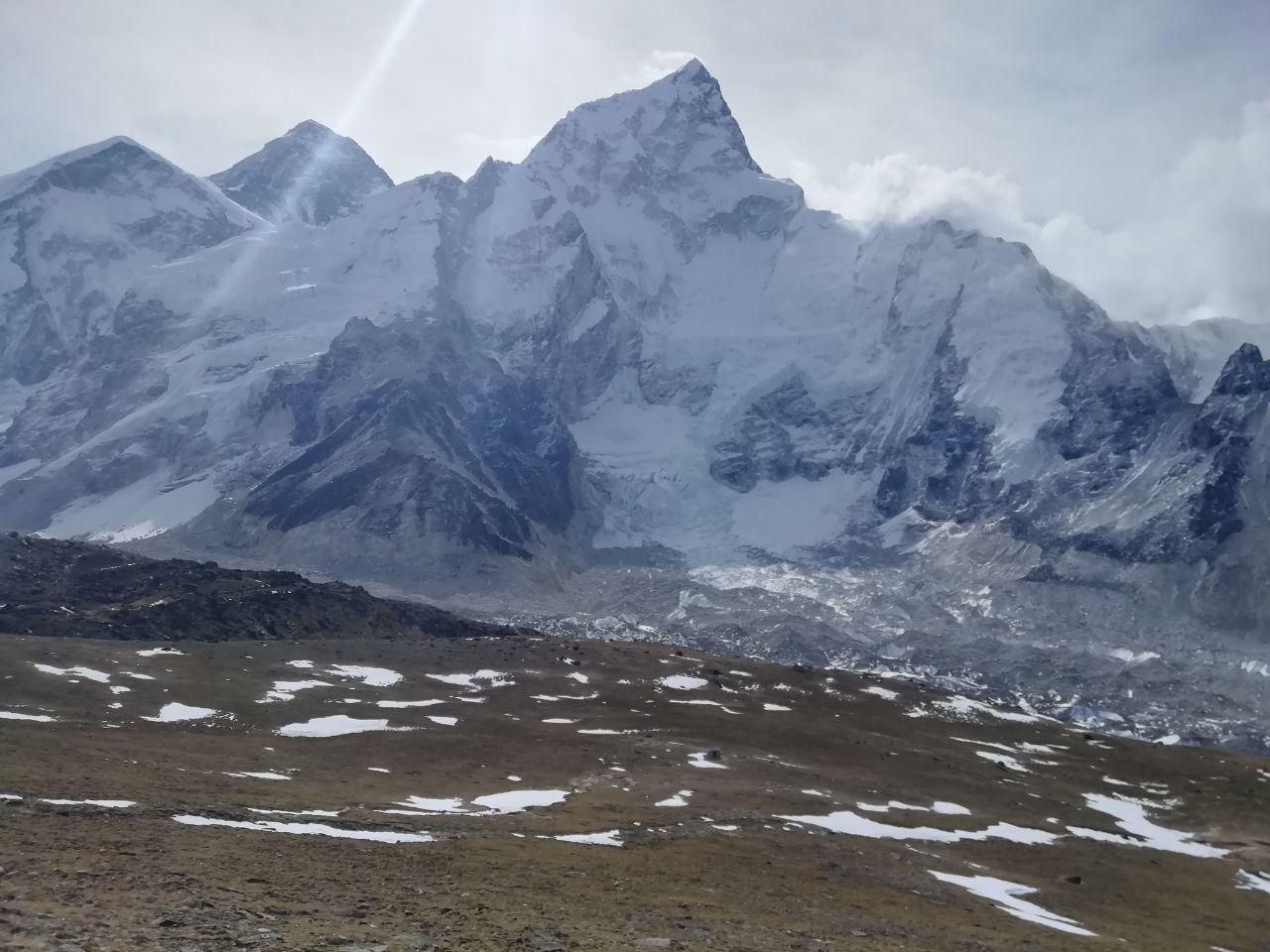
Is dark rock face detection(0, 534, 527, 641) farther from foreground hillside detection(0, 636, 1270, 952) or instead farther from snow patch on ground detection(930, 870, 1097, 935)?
snow patch on ground detection(930, 870, 1097, 935)

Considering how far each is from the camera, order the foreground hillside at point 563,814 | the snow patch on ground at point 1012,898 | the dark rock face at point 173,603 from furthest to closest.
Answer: the dark rock face at point 173,603, the snow patch on ground at point 1012,898, the foreground hillside at point 563,814

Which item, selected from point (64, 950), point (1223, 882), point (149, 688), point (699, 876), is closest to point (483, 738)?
point (149, 688)

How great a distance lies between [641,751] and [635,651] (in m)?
54.9

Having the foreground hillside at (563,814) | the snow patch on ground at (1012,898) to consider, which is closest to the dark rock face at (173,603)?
the foreground hillside at (563,814)

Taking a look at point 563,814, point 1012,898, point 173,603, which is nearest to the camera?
point 1012,898

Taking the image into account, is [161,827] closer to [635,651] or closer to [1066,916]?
[1066,916]

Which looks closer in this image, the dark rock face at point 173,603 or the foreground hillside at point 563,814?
the foreground hillside at point 563,814

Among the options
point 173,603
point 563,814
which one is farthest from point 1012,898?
point 173,603

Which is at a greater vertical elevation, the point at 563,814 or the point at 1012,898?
the point at 563,814

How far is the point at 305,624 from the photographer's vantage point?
14838 centimetres

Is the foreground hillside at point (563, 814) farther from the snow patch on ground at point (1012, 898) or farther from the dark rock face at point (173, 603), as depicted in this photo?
the dark rock face at point (173, 603)

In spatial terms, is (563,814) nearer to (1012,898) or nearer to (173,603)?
(1012,898)

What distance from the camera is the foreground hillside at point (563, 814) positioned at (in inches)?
1178

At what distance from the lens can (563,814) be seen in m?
52.4
